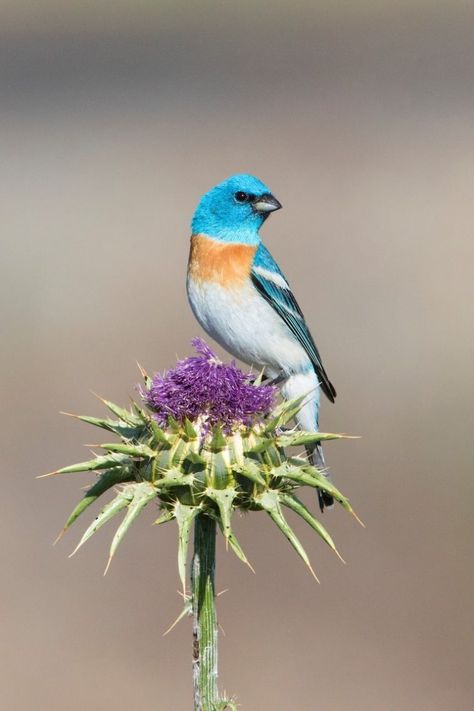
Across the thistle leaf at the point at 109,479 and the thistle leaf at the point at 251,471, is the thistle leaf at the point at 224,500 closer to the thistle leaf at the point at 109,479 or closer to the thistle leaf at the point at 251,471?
the thistle leaf at the point at 251,471

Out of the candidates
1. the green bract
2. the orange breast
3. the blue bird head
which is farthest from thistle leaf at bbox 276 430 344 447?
the blue bird head

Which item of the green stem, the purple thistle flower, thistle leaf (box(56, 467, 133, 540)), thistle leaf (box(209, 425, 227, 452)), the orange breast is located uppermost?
the orange breast

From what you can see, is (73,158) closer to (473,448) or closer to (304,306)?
(304,306)

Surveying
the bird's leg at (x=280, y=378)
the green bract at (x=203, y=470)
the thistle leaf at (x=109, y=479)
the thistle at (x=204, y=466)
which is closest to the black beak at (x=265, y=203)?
the bird's leg at (x=280, y=378)

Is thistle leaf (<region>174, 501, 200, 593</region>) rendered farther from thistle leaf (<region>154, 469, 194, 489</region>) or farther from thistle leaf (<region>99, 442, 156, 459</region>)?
thistle leaf (<region>99, 442, 156, 459</region>)

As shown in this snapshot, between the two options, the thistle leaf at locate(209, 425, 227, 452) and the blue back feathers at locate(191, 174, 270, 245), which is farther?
the blue back feathers at locate(191, 174, 270, 245)

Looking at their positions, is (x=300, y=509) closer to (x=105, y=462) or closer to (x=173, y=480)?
(x=173, y=480)

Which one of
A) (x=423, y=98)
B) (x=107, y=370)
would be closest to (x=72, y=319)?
(x=107, y=370)

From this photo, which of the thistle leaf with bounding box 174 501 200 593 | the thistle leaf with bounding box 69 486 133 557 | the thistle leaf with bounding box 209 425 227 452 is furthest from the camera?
the thistle leaf with bounding box 209 425 227 452
